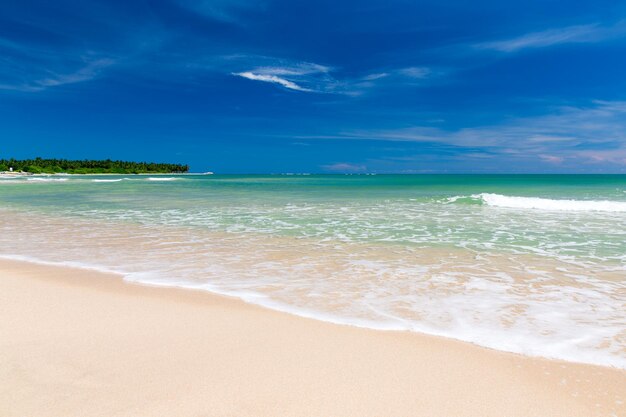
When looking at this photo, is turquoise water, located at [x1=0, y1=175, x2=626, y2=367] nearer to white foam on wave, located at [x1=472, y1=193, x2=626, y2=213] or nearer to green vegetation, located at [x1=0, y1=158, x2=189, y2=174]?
white foam on wave, located at [x1=472, y1=193, x2=626, y2=213]

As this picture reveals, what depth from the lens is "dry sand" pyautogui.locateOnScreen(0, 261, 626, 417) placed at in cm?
278

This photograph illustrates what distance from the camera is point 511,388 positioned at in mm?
3051

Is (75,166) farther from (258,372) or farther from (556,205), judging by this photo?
(258,372)

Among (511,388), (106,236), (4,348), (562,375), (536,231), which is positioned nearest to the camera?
(511,388)

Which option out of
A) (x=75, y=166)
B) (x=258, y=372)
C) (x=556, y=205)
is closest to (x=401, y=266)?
(x=258, y=372)

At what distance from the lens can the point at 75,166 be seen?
136250mm

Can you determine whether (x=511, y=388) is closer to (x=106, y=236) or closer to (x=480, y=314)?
(x=480, y=314)

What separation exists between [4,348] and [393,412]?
335cm

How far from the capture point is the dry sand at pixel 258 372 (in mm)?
2779

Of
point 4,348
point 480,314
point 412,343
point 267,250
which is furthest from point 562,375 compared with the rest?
point 267,250

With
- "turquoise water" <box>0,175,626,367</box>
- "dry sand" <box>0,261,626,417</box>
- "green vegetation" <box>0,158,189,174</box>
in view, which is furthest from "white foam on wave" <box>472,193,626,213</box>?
"green vegetation" <box>0,158,189,174</box>

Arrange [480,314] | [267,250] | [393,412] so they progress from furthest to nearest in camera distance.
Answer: [267,250] < [480,314] < [393,412]

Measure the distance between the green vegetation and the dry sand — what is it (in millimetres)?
137462

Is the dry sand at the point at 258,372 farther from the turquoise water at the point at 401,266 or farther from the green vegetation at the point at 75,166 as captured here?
the green vegetation at the point at 75,166
